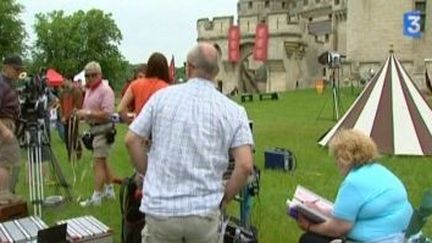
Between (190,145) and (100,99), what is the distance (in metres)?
4.12

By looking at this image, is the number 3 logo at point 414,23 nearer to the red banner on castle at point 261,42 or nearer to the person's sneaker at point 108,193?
the red banner on castle at point 261,42

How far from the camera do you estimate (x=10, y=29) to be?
54.2m

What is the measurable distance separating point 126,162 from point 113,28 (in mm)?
63227

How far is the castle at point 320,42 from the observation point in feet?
147

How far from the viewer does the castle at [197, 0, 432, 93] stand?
147ft

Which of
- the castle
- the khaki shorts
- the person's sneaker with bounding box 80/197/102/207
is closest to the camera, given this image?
the khaki shorts

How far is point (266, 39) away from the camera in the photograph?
163ft

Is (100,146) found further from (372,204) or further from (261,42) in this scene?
(261,42)

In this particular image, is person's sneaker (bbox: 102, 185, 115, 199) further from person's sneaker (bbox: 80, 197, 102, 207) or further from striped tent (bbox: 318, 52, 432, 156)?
striped tent (bbox: 318, 52, 432, 156)

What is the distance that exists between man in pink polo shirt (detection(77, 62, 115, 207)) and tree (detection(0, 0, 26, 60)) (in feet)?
155

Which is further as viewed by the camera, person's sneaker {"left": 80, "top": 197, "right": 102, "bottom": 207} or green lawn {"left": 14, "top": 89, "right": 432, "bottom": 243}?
person's sneaker {"left": 80, "top": 197, "right": 102, "bottom": 207}

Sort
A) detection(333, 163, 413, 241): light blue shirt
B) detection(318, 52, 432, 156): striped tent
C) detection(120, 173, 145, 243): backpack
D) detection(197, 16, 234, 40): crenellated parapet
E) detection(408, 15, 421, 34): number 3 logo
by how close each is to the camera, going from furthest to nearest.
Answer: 1. detection(197, 16, 234, 40): crenellated parapet
2. detection(408, 15, 421, 34): number 3 logo
3. detection(318, 52, 432, 156): striped tent
4. detection(120, 173, 145, 243): backpack
5. detection(333, 163, 413, 241): light blue shirt

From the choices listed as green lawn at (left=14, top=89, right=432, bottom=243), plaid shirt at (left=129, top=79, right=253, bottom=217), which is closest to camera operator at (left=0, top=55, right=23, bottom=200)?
green lawn at (left=14, top=89, right=432, bottom=243)

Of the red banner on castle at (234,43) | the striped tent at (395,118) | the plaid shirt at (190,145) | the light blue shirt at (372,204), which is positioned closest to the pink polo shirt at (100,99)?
the plaid shirt at (190,145)
